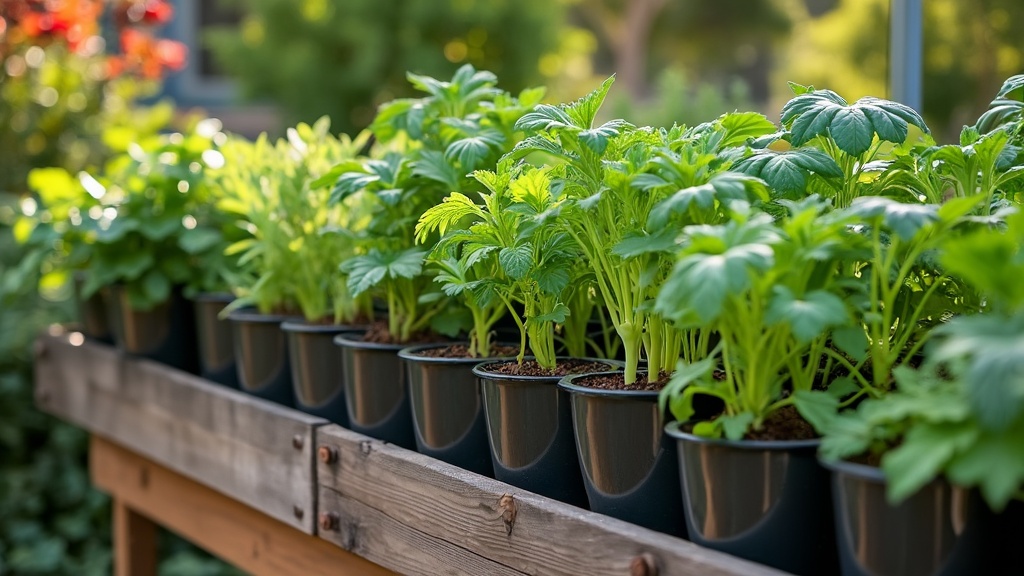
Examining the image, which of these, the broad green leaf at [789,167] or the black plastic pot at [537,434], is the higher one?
the broad green leaf at [789,167]

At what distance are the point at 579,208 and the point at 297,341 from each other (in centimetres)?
65

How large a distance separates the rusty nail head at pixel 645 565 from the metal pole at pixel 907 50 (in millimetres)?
1376

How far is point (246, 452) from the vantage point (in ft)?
4.97

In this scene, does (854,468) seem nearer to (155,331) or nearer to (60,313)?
(155,331)

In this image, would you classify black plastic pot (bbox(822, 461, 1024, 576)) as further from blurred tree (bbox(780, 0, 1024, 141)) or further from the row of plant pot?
blurred tree (bbox(780, 0, 1024, 141))

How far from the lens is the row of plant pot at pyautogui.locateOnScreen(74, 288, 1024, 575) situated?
28.0 inches

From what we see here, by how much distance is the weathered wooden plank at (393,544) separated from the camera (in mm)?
1058

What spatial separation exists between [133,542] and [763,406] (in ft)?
5.68

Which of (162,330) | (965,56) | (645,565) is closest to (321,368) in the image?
(162,330)

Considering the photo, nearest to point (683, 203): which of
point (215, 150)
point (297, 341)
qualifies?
point (297, 341)

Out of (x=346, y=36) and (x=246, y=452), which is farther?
(x=346, y=36)

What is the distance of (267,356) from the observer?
1.58 m

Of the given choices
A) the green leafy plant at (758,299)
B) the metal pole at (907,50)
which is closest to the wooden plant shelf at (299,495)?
the green leafy plant at (758,299)

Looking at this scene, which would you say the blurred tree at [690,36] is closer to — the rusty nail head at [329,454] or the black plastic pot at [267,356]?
the black plastic pot at [267,356]
